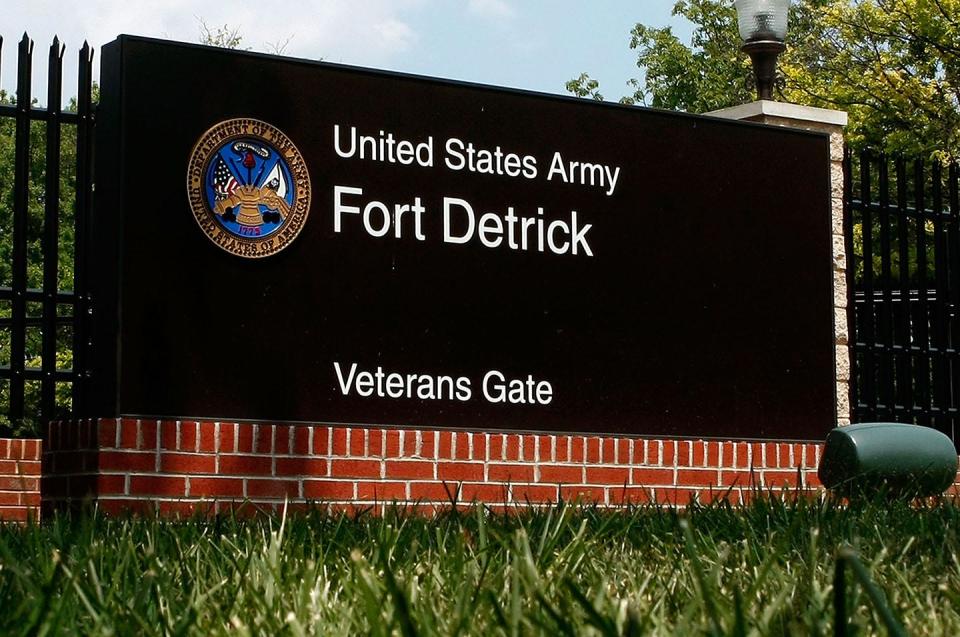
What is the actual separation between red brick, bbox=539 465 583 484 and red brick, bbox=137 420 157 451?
6.76 feet

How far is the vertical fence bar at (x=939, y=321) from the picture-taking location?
10.2 meters

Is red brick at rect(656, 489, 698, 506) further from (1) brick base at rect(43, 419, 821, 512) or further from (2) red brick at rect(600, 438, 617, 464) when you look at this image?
(2) red brick at rect(600, 438, 617, 464)

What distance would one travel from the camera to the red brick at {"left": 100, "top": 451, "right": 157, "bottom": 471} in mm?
6645

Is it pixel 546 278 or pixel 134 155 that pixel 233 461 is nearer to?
pixel 134 155

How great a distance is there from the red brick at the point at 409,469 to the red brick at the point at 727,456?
1.86 metres

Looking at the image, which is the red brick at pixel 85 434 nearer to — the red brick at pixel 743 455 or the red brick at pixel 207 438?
the red brick at pixel 207 438

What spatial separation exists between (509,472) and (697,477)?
1.24m

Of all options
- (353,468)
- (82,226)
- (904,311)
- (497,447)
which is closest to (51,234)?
(82,226)

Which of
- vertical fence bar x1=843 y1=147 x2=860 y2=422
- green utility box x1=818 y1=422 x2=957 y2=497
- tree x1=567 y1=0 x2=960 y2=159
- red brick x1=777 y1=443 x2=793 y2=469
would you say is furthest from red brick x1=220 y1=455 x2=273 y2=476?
tree x1=567 y1=0 x2=960 y2=159

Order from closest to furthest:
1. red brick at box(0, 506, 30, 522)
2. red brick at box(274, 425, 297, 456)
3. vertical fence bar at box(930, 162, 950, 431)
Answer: red brick at box(274, 425, 297, 456), red brick at box(0, 506, 30, 522), vertical fence bar at box(930, 162, 950, 431)

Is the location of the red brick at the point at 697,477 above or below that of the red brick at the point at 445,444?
below

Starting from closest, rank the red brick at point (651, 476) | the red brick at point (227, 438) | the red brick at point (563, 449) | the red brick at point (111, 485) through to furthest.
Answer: the red brick at point (111, 485), the red brick at point (227, 438), the red brick at point (563, 449), the red brick at point (651, 476)

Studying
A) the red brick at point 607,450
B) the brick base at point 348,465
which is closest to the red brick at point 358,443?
the brick base at point 348,465

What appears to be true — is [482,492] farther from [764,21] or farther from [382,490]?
[764,21]
